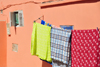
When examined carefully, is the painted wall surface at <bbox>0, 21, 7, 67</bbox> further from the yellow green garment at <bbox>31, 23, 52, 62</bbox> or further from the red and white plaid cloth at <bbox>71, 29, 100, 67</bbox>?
the red and white plaid cloth at <bbox>71, 29, 100, 67</bbox>

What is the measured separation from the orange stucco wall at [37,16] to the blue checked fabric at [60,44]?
1.73ft

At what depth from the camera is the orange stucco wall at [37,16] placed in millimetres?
2215

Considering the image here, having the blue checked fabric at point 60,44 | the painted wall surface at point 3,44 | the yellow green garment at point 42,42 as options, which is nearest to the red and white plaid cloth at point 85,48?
the blue checked fabric at point 60,44

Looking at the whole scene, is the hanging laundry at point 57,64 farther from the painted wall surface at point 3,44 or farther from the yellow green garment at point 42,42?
the painted wall surface at point 3,44

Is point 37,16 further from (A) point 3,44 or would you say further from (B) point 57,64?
(A) point 3,44

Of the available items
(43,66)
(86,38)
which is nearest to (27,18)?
(43,66)

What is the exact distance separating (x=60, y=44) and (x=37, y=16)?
4.16 feet

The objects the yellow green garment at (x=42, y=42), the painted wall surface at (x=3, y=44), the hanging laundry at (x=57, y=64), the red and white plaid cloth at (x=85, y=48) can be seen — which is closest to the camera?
the red and white plaid cloth at (x=85, y=48)

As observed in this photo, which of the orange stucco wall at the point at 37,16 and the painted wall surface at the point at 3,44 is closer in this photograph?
the orange stucco wall at the point at 37,16

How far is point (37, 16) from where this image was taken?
9.83 ft

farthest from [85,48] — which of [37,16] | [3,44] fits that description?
[3,44]

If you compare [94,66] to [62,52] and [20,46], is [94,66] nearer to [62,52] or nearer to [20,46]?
[62,52]

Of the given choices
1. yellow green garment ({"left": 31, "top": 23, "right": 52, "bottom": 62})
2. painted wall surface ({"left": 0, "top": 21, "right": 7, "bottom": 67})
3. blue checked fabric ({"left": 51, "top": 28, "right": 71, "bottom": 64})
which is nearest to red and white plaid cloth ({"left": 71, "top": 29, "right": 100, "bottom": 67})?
blue checked fabric ({"left": 51, "top": 28, "right": 71, "bottom": 64})

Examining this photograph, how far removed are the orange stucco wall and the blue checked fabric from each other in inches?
20.7
